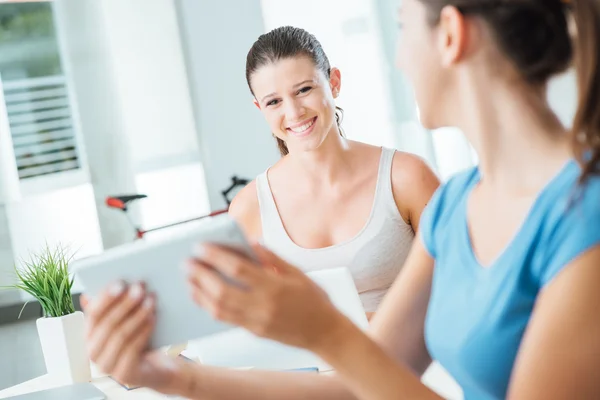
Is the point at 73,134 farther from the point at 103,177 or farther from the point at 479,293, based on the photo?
the point at 479,293

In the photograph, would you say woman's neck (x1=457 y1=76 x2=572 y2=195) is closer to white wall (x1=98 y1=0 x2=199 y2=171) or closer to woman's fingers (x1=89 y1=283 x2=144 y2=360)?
woman's fingers (x1=89 y1=283 x2=144 y2=360)

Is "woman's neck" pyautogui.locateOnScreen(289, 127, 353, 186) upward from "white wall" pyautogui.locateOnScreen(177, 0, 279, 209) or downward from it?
downward

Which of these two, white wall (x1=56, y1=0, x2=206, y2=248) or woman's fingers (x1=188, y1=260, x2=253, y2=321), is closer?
woman's fingers (x1=188, y1=260, x2=253, y2=321)

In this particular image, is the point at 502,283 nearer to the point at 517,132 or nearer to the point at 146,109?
the point at 517,132

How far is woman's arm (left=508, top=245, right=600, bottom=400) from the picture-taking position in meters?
0.94

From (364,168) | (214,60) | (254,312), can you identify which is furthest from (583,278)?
(214,60)

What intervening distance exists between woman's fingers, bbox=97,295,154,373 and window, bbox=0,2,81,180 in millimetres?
3637

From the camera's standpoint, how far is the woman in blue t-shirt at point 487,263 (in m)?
0.96

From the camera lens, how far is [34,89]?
14.9 ft

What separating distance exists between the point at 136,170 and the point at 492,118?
149 inches

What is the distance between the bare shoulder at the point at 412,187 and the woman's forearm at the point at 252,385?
108 centimetres

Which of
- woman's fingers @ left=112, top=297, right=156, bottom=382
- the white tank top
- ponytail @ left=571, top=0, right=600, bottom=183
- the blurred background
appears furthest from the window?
ponytail @ left=571, top=0, right=600, bottom=183

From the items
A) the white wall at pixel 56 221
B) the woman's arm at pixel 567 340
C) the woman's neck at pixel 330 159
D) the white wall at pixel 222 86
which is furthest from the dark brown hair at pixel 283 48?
the white wall at pixel 222 86

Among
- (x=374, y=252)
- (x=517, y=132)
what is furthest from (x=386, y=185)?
(x=517, y=132)
